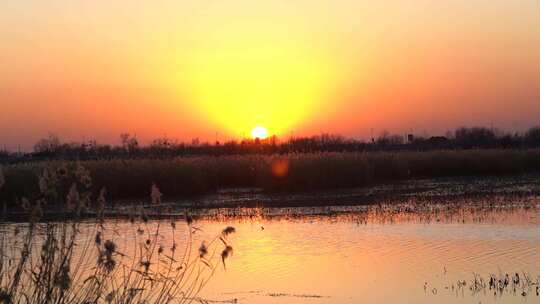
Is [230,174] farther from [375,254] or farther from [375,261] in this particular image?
[375,261]

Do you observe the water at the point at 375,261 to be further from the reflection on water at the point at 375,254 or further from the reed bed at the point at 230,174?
the reed bed at the point at 230,174

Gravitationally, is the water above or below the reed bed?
below

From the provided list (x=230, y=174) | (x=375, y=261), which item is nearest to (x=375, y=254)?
(x=375, y=261)

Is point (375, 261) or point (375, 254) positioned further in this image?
point (375, 254)

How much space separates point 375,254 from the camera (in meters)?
12.9

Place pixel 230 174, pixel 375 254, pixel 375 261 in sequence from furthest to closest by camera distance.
→ pixel 230 174
pixel 375 254
pixel 375 261

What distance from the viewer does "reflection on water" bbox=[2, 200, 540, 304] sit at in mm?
9703

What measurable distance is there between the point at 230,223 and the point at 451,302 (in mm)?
10047

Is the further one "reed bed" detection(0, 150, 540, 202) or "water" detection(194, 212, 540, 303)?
"reed bed" detection(0, 150, 540, 202)

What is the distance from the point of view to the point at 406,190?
29609mm

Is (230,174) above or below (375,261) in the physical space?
above

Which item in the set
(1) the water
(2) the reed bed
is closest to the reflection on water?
(1) the water

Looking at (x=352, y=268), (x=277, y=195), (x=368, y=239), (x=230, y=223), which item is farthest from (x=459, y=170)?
(x=352, y=268)

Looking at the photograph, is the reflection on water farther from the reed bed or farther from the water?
→ the reed bed
